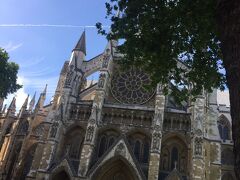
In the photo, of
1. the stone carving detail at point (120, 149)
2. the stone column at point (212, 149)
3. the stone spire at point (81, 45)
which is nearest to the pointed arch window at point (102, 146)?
the stone carving detail at point (120, 149)

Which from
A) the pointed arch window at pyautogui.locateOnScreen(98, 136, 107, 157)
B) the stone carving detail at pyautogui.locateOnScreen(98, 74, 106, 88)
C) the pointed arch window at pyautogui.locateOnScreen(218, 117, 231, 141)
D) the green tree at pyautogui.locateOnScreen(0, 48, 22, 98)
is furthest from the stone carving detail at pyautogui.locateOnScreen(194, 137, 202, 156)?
the green tree at pyautogui.locateOnScreen(0, 48, 22, 98)

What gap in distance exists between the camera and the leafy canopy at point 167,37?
38.1 ft

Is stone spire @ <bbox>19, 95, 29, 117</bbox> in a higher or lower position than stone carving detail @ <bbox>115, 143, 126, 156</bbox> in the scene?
higher

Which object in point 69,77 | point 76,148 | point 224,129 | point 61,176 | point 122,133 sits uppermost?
point 224,129

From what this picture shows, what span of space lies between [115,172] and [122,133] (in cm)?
341

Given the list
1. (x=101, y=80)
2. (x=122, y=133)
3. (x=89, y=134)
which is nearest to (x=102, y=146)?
(x=89, y=134)

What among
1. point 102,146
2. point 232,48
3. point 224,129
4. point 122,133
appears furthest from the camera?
point 224,129

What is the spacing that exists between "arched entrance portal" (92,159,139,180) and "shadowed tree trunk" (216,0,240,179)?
18.3m

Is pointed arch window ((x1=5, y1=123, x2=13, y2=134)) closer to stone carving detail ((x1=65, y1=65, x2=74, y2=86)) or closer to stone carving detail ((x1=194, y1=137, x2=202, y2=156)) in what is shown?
stone carving detail ((x1=65, y1=65, x2=74, y2=86))

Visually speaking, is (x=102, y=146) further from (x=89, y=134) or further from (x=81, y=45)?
(x=81, y=45)

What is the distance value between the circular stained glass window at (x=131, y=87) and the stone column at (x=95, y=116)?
1.23 m

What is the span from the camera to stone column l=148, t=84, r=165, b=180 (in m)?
22.0

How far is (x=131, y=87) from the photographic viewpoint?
27.6m

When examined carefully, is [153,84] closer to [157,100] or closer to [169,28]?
[169,28]
